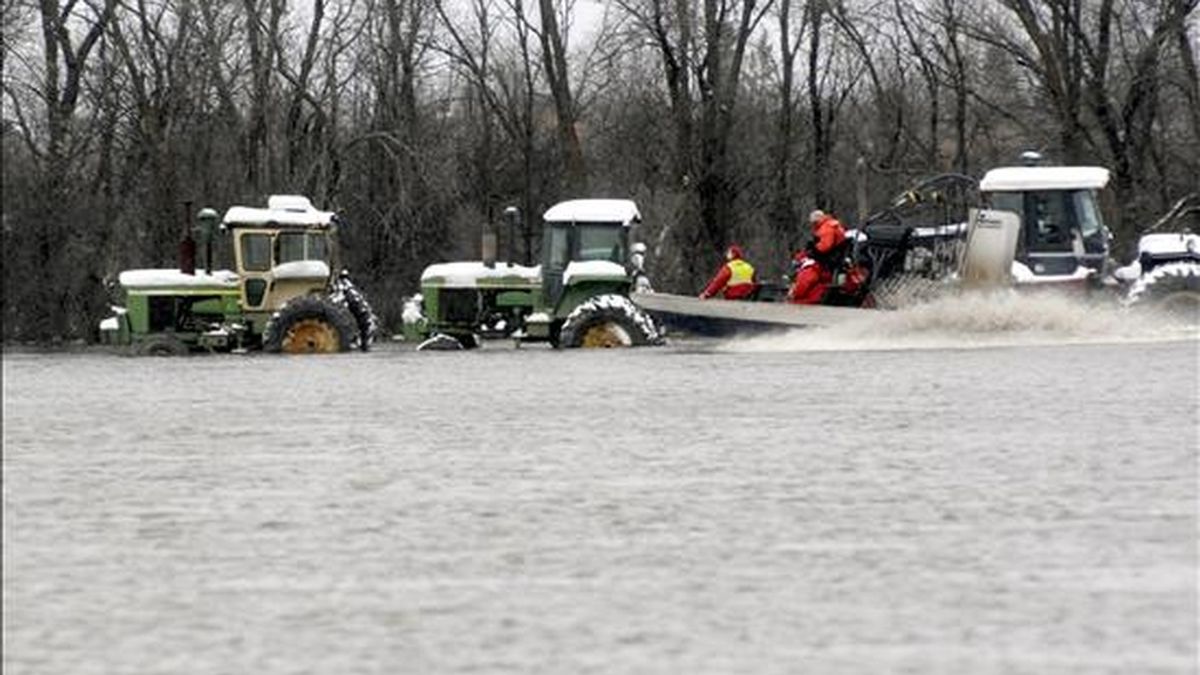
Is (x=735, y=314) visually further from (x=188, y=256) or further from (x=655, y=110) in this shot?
(x=655, y=110)

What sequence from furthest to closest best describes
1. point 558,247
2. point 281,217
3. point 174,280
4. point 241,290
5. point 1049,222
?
point 558,247 < point 174,280 < point 281,217 < point 241,290 < point 1049,222

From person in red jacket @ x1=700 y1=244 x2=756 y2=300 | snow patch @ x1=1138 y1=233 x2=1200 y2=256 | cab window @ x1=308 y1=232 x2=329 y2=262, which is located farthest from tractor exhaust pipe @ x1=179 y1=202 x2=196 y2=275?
snow patch @ x1=1138 y1=233 x2=1200 y2=256

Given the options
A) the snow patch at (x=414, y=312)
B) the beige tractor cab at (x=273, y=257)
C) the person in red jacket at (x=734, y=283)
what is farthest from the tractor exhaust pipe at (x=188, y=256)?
the person in red jacket at (x=734, y=283)

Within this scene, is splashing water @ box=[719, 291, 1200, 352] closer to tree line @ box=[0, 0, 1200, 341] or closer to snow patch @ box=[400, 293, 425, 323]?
snow patch @ box=[400, 293, 425, 323]

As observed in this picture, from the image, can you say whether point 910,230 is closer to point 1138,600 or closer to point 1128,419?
point 1128,419

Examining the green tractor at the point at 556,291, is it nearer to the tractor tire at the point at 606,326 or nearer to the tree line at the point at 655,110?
the tractor tire at the point at 606,326

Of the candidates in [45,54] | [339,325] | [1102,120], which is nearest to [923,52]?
[1102,120]

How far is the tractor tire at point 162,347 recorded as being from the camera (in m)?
28.8

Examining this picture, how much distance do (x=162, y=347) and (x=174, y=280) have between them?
98 centimetres

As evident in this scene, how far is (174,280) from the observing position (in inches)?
1168

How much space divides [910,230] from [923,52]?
27.2m

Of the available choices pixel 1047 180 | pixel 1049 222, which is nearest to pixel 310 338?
pixel 1049 222

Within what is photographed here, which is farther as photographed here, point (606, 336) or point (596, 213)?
point (596, 213)

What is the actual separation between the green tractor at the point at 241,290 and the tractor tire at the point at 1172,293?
10.1 meters
